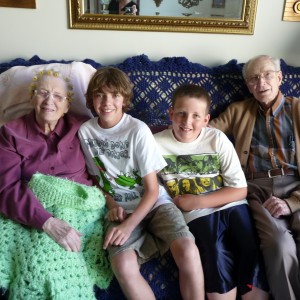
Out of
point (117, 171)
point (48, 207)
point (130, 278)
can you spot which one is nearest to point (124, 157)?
point (117, 171)

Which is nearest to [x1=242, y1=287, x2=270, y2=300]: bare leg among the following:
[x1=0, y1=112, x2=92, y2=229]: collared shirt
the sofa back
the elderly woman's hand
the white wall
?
the elderly woman's hand

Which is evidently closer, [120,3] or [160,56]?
[120,3]

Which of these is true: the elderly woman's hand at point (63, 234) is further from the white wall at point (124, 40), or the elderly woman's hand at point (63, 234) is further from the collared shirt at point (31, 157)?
the white wall at point (124, 40)

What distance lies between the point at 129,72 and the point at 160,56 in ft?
0.91

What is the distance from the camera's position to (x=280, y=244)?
3.99 ft

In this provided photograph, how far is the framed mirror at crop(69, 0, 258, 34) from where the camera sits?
1.77m

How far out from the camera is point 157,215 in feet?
4.35

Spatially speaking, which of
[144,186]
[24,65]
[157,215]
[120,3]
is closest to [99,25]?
[120,3]

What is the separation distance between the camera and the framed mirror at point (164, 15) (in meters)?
1.77

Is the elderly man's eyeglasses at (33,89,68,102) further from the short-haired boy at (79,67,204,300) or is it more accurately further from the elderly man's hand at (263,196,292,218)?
the elderly man's hand at (263,196,292,218)

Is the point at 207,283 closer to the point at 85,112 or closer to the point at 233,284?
the point at 233,284

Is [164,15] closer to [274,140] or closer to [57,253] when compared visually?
[274,140]

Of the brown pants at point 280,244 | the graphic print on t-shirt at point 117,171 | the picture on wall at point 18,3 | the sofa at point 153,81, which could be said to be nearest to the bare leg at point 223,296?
the brown pants at point 280,244

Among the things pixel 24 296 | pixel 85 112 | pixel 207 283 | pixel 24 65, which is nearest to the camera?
pixel 24 296
